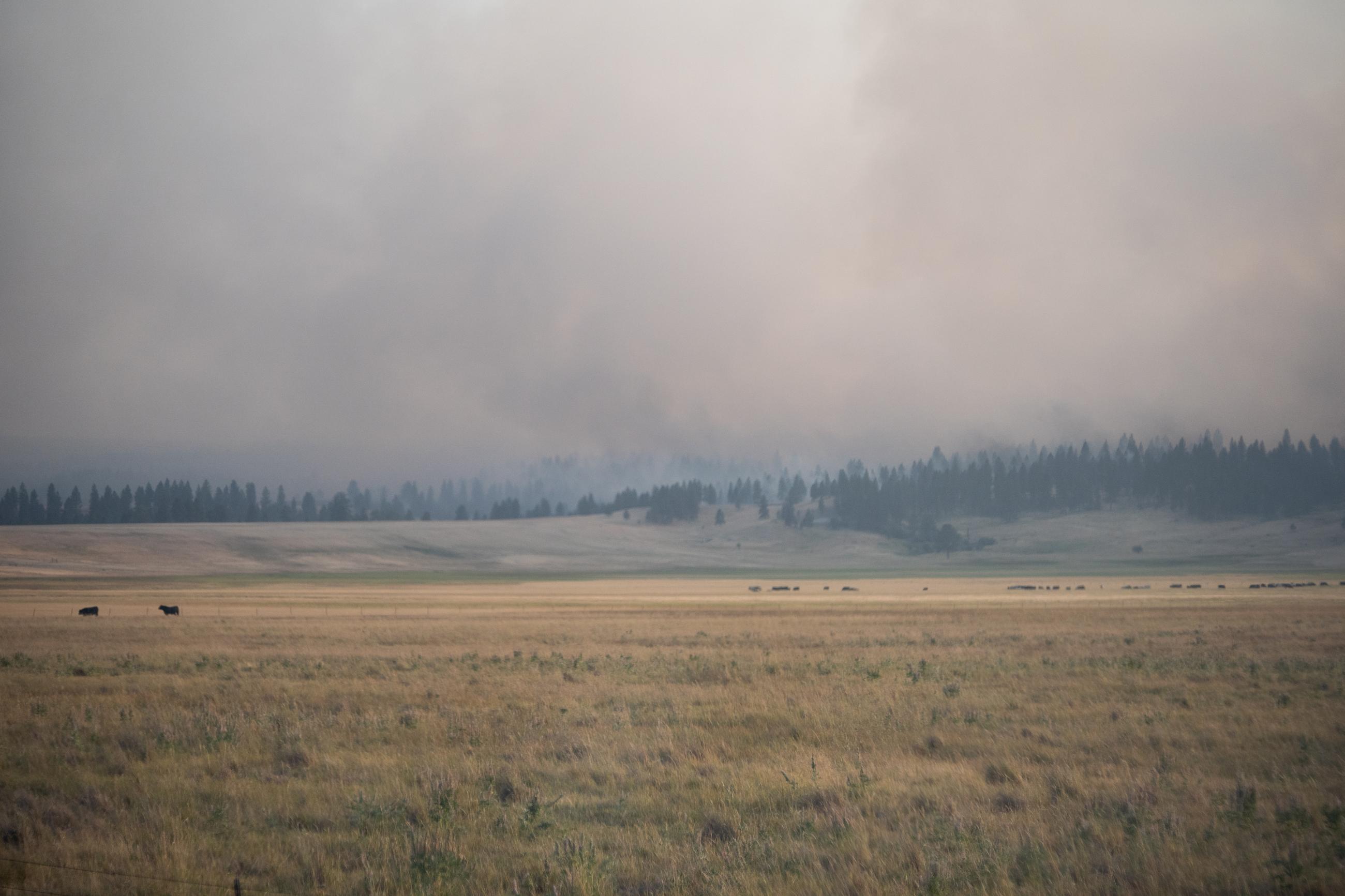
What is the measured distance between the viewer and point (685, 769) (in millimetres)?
13570

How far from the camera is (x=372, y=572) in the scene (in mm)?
151875

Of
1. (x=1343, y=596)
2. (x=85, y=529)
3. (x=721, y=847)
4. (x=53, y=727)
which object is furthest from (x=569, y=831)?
(x=85, y=529)

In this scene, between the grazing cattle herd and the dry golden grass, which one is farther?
the grazing cattle herd

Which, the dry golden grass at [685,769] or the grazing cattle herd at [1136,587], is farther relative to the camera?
the grazing cattle herd at [1136,587]

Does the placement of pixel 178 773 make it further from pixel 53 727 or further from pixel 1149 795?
pixel 1149 795

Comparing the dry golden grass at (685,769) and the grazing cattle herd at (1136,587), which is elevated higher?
the dry golden grass at (685,769)

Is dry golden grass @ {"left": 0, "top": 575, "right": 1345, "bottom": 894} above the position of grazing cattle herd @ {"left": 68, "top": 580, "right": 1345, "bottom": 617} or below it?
above

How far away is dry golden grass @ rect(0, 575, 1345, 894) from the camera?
9.19m

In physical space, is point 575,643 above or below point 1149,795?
below

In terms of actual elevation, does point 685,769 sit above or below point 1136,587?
above

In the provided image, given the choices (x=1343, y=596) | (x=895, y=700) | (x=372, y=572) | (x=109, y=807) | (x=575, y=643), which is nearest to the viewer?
(x=109, y=807)

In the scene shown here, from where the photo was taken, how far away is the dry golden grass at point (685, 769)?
919 centimetres

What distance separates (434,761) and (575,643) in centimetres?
2306

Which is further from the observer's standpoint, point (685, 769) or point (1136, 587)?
point (1136, 587)
